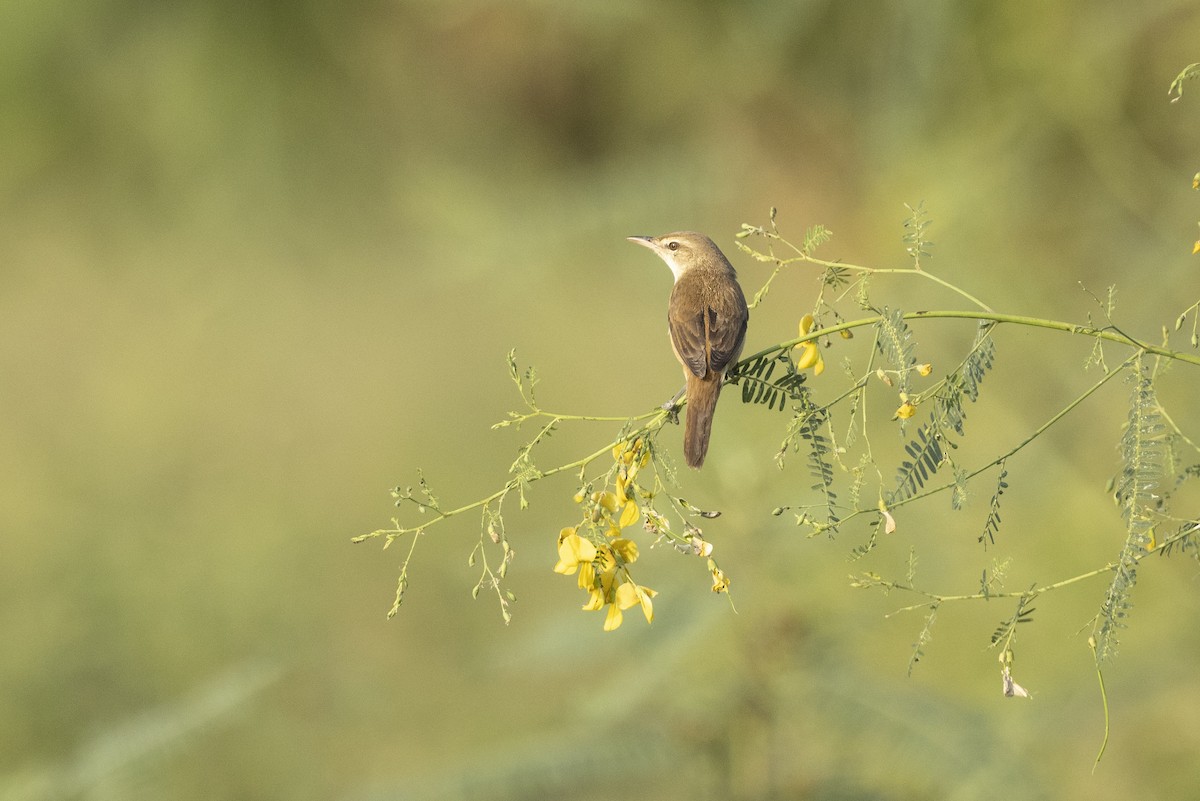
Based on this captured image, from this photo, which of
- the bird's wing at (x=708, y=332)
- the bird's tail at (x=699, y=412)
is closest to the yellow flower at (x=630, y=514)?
the bird's tail at (x=699, y=412)

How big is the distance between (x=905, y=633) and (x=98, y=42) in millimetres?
6444

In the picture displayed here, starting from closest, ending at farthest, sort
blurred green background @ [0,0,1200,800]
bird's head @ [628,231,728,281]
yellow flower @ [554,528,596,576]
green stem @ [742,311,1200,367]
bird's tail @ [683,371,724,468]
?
green stem @ [742,311,1200,367]
yellow flower @ [554,528,596,576]
bird's tail @ [683,371,724,468]
bird's head @ [628,231,728,281]
blurred green background @ [0,0,1200,800]

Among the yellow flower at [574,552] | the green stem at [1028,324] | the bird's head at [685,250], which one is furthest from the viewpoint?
the bird's head at [685,250]

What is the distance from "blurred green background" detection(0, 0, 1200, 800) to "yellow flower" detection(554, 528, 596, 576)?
1.38 meters

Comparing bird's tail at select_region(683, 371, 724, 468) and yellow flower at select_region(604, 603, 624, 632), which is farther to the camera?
bird's tail at select_region(683, 371, 724, 468)

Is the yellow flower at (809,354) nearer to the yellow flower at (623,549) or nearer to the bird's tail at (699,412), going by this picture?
the yellow flower at (623,549)

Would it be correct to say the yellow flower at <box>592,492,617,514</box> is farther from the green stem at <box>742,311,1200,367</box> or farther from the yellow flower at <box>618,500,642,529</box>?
the green stem at <box>742,311,1200,367</box>

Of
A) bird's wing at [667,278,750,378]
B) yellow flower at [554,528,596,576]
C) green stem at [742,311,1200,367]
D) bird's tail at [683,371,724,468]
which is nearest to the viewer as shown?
green stem at [742,311,1200,367]

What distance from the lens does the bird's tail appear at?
Answer: 8.18 ft

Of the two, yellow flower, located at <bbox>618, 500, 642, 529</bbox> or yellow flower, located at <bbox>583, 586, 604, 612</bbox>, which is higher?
yellow flower, located at <bbox>618, 500, 642, 529</bbox>

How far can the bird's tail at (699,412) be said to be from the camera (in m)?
2.49

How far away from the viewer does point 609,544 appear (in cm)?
178

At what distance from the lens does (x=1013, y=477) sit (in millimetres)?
4145

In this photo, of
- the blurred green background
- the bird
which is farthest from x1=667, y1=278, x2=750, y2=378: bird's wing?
the blurred green background
